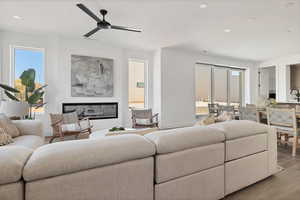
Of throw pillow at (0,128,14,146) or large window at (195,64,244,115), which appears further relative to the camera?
large window at (195,64,244,115)

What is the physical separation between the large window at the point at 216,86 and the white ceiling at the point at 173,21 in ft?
5.91

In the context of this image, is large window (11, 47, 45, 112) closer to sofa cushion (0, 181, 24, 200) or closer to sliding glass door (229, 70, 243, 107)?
sofa cushion (0, 181, 24, 200)

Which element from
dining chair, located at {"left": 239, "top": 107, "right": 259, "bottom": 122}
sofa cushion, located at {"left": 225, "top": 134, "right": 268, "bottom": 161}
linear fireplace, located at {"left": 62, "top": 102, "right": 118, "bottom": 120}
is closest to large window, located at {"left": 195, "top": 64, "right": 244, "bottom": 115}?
dining chair, located at {"left": 239, "top": 107, "right": 259, "bottom": 122}

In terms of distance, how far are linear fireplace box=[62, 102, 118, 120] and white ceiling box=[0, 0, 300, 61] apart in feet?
6.38

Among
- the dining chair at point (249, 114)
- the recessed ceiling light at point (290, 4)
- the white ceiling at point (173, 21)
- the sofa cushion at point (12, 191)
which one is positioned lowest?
the sofa cushion at point (12, 191)

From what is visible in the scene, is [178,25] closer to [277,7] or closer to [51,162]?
[277,7]

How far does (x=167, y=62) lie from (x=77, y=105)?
325 centimetres

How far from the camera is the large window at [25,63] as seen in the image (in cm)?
468

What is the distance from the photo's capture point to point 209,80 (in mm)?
7520

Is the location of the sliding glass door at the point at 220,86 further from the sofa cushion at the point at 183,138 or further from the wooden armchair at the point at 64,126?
the sofa cushion at the point at 183,138

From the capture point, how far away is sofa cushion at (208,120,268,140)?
1.74 meters

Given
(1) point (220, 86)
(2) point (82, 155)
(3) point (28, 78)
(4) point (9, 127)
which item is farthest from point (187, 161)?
(1) point (220, 86)

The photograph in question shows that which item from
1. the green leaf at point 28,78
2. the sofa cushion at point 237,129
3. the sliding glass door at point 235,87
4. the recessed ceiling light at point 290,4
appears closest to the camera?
the sofa cushion at point 237,129

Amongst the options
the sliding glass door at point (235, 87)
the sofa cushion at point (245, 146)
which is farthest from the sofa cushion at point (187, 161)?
the sliding glass door at point (235, 87)
